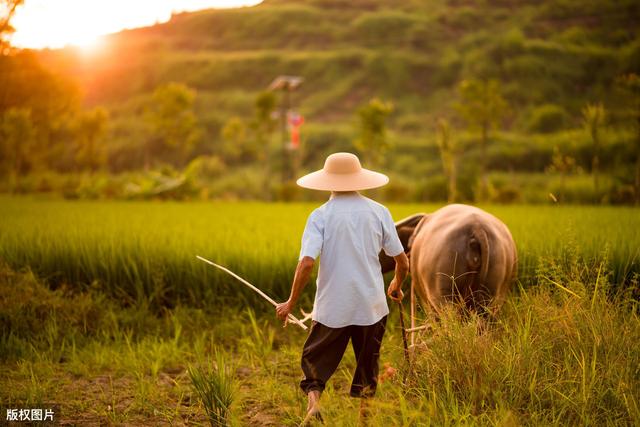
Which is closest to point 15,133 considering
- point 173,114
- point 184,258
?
point 173,114

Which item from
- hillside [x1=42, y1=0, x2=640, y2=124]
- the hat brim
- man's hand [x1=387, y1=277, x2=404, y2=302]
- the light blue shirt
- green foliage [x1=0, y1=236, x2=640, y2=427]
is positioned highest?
hillside [x1=42, y1=0, x2=640, y2=124]

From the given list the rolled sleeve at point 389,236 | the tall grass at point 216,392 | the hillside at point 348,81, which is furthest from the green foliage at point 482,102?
the tall grass at point 216,392

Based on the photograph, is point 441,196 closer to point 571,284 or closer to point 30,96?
point 571,284

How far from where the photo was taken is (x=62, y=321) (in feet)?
17.6

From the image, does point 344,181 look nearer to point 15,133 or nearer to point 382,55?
point 15,133

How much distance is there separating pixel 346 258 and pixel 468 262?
0.94 meters

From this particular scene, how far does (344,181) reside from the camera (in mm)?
3186

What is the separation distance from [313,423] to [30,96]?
27.4 meters

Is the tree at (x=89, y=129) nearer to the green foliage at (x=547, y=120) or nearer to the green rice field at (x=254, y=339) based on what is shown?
the green rice field at (x=254, y=339)

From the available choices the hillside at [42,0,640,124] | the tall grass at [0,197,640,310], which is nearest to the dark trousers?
the tall grass at [0,197,640,310]

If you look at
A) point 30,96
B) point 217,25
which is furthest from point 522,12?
point 30,96

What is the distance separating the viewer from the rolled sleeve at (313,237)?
308 cm

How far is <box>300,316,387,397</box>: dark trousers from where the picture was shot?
10.5ft

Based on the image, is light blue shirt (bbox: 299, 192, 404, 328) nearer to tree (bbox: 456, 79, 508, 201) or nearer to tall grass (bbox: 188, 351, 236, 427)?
tall grass (bbox: 188, 351, 236, 427)
